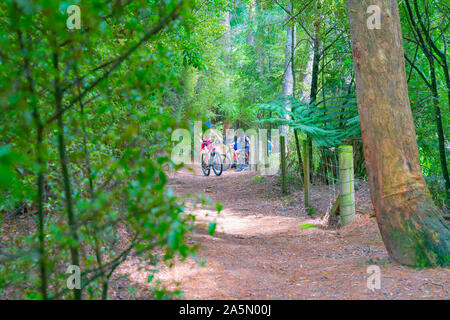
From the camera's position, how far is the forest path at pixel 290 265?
141 inches

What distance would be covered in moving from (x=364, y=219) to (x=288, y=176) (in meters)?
4.15

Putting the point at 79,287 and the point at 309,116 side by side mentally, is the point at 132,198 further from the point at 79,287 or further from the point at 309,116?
the point at 309,116

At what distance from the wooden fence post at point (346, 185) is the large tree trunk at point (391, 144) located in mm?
2016

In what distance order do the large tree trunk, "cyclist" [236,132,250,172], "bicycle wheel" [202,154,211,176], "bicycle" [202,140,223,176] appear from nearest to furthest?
1. the large tree trunk
2. "bicycle" [202,140,223,176]
3. "bicycle wheel" [202,154,211,176]
4. "cyclist" [236,132,250,172]

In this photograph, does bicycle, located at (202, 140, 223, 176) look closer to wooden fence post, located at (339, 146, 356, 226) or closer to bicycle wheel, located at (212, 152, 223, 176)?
bicycle wheel, located at (212, 152, 223, 176)

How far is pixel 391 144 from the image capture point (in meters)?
4.09

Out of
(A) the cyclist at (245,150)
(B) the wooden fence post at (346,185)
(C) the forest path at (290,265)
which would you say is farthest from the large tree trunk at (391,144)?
(A) the cyclist at (245,150)

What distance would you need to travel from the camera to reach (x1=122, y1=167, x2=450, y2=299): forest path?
11.7 feet

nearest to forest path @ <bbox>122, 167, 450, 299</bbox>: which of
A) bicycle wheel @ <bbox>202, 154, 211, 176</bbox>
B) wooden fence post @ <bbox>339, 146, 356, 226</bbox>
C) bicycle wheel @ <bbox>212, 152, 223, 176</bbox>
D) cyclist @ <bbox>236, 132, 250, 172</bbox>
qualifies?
wooden fence post @ <bbox>339, 146, 356, 226</bbox>

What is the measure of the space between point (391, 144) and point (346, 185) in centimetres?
229

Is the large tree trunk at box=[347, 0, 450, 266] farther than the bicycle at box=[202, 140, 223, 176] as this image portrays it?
No

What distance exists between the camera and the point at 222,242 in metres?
5.91

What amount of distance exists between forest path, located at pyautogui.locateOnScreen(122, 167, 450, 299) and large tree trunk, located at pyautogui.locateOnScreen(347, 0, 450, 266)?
38 cm
